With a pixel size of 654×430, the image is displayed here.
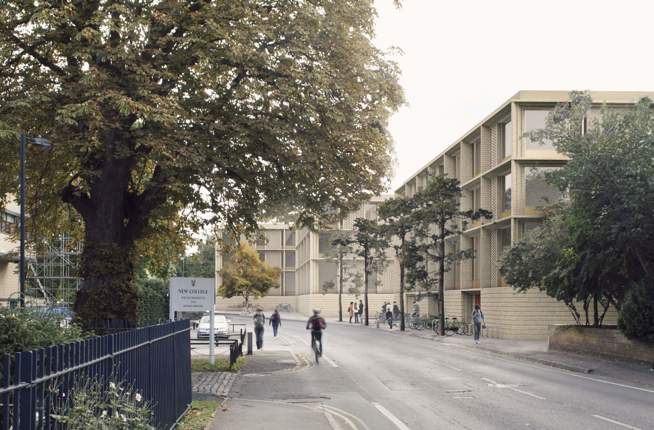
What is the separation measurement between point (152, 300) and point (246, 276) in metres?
63.6

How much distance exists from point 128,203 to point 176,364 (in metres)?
10.3

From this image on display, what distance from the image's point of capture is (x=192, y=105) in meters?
19.3

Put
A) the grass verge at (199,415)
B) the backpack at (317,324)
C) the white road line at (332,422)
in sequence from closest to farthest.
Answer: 1. the grass verge at (199,415)
2. the white road line at (332,422)
3. the backpack at (317,324)

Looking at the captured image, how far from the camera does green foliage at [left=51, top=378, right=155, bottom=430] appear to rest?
5605 mm

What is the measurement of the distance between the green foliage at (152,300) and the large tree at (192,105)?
18.1 m

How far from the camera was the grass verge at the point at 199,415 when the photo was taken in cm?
1189

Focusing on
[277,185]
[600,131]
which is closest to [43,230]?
[277,185]

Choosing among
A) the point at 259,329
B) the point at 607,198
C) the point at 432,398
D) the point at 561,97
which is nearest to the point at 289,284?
the point at 561,97

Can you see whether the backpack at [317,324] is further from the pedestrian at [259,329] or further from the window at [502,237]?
the window at [502,237]

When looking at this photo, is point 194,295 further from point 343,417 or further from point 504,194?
point 504,194

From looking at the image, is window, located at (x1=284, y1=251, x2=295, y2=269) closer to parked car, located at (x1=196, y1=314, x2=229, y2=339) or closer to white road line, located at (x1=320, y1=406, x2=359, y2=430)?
parked car, located at (x1=196, y1=314, x2=229, y2=339)

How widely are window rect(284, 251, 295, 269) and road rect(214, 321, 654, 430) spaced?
315 feet

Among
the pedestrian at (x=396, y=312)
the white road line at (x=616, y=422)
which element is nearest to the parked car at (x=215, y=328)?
the pedestrian at (x=396, y=312)

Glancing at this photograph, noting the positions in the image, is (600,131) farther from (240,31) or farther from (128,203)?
(128,203)
